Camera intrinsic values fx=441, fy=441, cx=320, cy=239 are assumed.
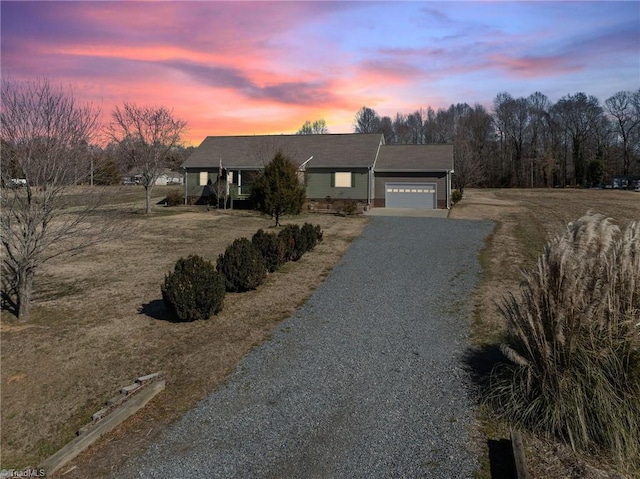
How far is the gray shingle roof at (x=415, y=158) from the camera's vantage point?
93.6 ft

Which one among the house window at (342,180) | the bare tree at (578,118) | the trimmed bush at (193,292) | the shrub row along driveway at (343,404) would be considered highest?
the bare tree at (578,118)

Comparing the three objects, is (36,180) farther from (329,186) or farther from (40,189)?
(329,186)

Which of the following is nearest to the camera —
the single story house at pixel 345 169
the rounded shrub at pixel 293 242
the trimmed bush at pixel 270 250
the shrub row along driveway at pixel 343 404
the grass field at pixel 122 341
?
the shrub row along driveway at pixel 343 404

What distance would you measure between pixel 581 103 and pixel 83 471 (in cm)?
8137

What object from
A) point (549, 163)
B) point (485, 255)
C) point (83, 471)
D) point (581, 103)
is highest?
point (581, 103)

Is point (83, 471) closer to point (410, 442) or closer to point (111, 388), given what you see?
point (111, 388)

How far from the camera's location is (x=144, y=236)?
18234 millimetres

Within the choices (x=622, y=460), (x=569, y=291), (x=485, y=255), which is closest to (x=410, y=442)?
(x=622, y=460)

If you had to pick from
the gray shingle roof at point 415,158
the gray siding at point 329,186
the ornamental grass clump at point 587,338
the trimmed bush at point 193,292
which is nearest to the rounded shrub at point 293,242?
the trimmed bush at point 193,292

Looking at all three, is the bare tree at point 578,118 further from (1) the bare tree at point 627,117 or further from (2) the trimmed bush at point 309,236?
(2) the trimmed bush at point 309,236

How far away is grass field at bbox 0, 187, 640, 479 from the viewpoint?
4.90 meters

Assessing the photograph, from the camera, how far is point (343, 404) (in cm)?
525

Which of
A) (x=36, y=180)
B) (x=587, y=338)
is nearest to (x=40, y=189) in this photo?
(x=36, y=180)

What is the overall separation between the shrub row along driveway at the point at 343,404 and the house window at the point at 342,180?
20128 millimetres
